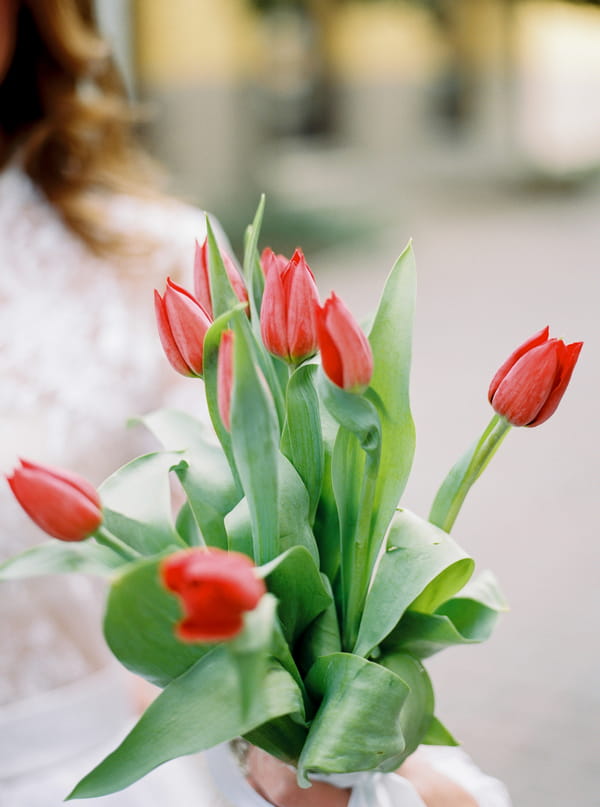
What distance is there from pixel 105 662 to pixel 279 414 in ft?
1.35

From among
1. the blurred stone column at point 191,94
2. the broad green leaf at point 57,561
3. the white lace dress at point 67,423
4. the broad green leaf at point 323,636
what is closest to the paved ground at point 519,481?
the blurred stone column at point 191,94

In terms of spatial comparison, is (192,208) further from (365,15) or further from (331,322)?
(365,15)

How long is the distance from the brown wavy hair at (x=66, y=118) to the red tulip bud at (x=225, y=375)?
545mm

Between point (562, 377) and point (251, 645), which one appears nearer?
point (251, 645)

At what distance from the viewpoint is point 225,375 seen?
352 millimetres

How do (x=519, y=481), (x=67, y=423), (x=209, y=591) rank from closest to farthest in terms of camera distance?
(x=209, y=591) → (x=67, y=423) → (x=519, y=481)

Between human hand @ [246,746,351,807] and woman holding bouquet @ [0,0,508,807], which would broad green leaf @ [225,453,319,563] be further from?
woman holding bouquet @ [0,0,508,807]

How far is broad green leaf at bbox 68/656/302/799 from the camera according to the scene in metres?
0.36

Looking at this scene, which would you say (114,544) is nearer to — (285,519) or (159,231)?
(285,519)

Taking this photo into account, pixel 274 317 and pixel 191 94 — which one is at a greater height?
pixel 191 94

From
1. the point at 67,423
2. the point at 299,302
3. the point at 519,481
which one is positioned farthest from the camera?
the point at 519,481

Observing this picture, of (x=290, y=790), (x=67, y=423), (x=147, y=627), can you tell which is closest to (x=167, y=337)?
(x=147, y=627)

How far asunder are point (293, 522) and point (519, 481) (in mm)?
2440

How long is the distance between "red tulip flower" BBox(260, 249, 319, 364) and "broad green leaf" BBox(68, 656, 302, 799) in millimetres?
113
